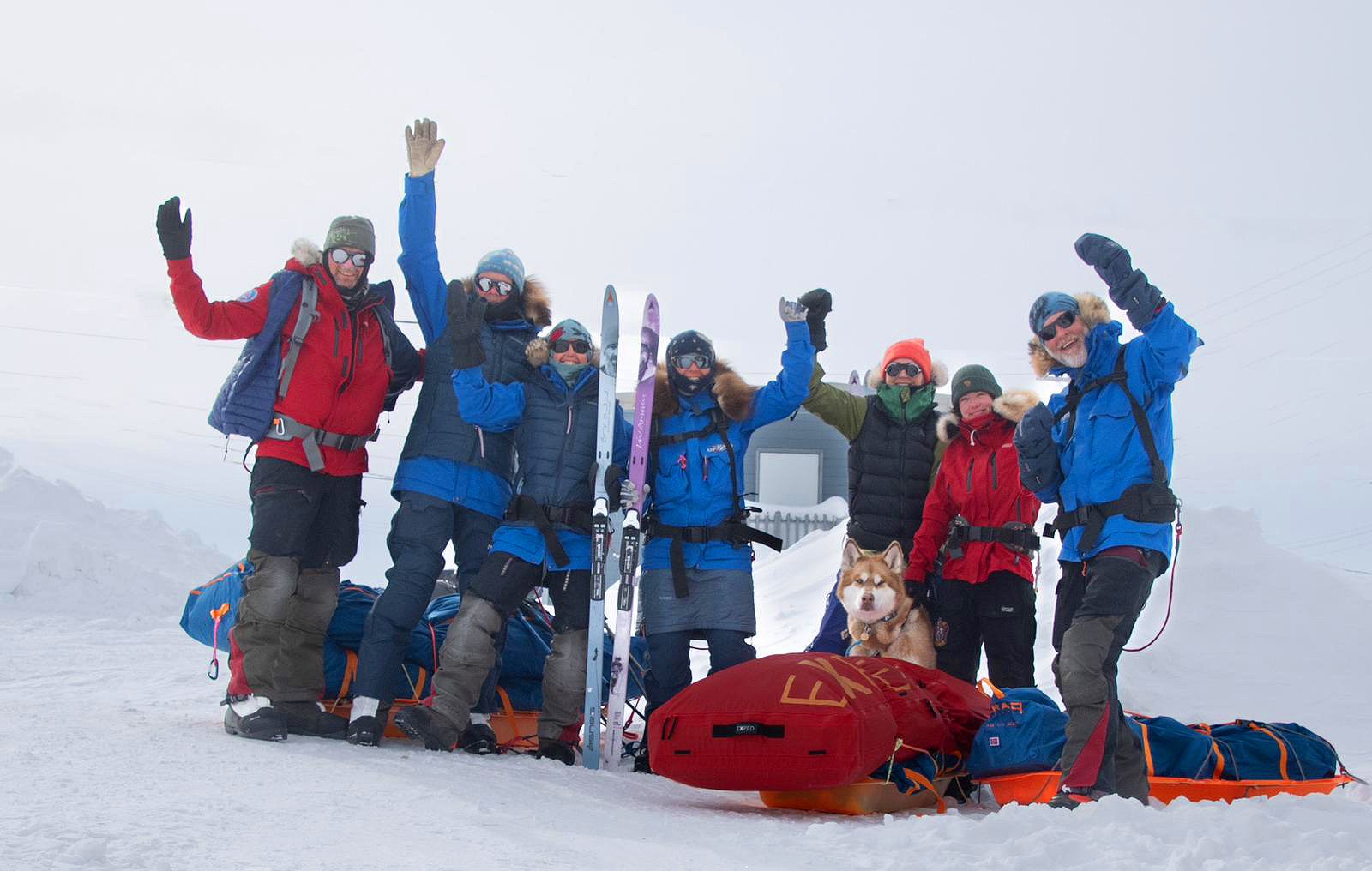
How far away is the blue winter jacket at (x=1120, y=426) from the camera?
3.46m

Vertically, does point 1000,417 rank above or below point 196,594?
above

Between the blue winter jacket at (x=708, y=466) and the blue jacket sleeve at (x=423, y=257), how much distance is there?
113 cm

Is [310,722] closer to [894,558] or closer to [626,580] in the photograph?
[626,580]

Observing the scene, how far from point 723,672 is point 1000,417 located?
184 centimetres

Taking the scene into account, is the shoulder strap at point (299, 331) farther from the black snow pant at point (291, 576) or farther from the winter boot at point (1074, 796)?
the winter boot at point (1074, 796)

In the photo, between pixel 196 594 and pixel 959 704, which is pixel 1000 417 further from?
pixel 196 594

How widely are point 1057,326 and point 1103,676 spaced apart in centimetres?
123

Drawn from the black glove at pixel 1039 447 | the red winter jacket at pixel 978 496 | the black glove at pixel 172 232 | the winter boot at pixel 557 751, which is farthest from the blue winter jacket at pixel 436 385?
the black glove at pixel 1039 447

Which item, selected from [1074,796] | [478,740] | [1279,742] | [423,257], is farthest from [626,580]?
[1279,742]

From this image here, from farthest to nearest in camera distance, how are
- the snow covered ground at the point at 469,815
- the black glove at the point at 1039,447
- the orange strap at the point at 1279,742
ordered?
the orange strap at the point at 1279,742 < the black glove at the point at 1039,447 < the snow covered ground at the point at 469,815

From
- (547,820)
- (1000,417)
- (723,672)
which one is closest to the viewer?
(547,820)

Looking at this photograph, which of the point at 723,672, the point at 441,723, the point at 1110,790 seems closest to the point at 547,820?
the point at 723,672

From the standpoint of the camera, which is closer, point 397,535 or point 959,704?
point 959,704

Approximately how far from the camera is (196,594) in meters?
4.93
